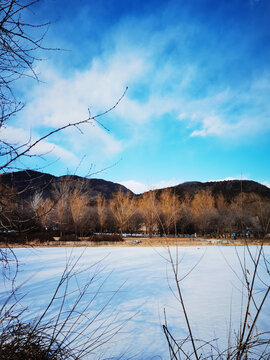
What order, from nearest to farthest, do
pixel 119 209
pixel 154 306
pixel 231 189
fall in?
1. pixel 154 306
2. pixel 119 209
3. pixel 231 189

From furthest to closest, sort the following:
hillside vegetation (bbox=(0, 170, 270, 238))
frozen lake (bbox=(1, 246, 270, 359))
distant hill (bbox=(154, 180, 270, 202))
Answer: distant hill (bbox=(154, 180, 270, 202)) < frozen lake (bbox=(1, 246, 270, 359)) < hillside vegetation (bbox=(0, 170, 270, 238))

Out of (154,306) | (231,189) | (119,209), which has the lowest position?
(154,306)

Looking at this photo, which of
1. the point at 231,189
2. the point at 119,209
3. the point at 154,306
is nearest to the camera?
the point at 154,306

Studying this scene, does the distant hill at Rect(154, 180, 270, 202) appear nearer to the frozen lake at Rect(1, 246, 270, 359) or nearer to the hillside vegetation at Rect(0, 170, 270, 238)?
the hillside vegetation at Rect(0, 170, 270, 238)

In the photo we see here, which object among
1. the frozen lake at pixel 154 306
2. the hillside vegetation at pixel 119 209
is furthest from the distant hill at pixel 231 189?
the frozen lake at pixel 154 306

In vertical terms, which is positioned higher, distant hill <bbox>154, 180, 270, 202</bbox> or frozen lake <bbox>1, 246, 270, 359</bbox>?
distant hill <bbox>154, 180, 270, 202</bbox>

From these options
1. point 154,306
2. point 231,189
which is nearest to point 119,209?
point 154,306

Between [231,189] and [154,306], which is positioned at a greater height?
[231,189]

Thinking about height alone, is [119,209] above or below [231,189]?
below

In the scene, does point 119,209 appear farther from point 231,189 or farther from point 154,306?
point 231,189

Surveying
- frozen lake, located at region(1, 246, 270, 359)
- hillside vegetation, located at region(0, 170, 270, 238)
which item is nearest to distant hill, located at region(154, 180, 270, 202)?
hillside vegetation, located at region(0, 170, 270, 238)

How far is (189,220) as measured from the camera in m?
32.6

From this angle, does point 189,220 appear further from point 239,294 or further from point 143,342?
point 143,342

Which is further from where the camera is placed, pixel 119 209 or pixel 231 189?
pixel 231 189
